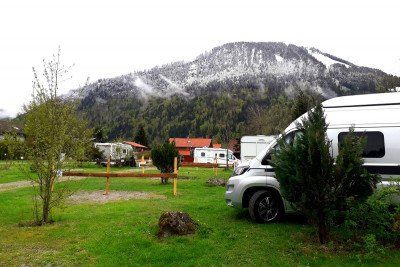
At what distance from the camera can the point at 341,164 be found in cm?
656

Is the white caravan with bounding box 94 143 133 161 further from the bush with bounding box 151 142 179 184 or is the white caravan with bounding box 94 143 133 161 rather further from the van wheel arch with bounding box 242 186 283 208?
the van wheel arch with bounding box 242 186 283 208

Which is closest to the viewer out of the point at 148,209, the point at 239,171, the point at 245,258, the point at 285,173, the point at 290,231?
the point at 245,258

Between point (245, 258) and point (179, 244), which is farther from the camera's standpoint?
point (179, 244)

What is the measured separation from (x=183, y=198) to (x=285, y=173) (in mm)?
7371

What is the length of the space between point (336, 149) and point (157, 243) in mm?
4270

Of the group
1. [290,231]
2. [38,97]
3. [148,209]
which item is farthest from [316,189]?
[38,97]

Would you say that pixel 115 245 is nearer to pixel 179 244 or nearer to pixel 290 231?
pixel 179 244

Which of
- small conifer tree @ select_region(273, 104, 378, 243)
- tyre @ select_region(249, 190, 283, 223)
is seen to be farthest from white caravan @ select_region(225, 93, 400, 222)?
small conifer tree @ select_region(273, 104, 378, 243)

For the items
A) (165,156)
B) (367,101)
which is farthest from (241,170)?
(165,156)

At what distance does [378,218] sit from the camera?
22.7ft

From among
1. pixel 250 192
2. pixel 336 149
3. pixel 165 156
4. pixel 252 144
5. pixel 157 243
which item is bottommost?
pixel 157 243

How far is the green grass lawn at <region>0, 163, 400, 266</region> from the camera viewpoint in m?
6.40

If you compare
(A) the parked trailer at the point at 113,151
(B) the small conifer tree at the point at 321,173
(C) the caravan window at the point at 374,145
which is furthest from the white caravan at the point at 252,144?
(B) the small conifer tree at the point at 321,173

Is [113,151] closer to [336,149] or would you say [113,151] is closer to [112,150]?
[112,150]
